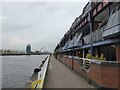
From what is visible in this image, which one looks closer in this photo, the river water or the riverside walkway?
the riverside walkway

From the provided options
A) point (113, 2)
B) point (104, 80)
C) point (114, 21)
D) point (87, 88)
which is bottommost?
point (87, 88)

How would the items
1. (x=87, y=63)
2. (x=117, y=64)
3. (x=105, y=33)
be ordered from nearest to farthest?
(x=117, y=64) → (x=105, y=33) → (x=87, y=63)

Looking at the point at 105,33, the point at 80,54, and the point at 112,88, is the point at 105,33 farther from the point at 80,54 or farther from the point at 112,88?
the point at 80,54

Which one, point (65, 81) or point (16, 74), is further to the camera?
point (16, 74)

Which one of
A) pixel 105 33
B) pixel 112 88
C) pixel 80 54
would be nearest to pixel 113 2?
pixel 105 33

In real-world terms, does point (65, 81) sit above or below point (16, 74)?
above

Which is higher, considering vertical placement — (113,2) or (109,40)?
(113,2)

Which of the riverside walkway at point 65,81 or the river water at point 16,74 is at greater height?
the riverside walkway at point 65,81

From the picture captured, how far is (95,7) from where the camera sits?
15.9 metres

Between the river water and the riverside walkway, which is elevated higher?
the riverside walkway

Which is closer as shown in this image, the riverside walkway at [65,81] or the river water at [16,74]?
the riverside walkway at [65,81]

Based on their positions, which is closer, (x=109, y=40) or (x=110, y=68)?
(x=110, y=68)

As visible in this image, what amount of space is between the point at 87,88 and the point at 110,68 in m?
2.25

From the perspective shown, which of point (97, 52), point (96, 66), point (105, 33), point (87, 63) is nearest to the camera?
point (96, 66)
